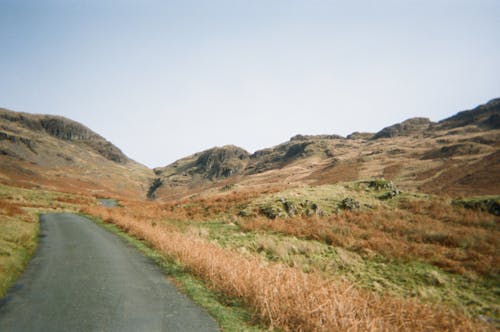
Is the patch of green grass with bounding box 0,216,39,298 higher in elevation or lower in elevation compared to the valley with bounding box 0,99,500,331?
higher

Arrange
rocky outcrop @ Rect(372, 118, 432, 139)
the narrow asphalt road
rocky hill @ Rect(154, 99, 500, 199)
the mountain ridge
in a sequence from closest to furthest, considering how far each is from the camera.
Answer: the narrow asphalt road → rocky hill @ Rect(154, 99, 500, 199) → the mountain ridge → rocky outcrop @ Rect(372, 118, 432, 139)

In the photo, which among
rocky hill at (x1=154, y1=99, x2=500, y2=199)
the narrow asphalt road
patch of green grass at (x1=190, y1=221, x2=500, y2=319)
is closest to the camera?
the narrow asphalt road

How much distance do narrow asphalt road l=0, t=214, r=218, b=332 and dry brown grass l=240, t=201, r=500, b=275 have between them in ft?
35.5

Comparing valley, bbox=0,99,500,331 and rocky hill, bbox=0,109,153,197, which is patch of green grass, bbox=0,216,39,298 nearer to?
valley, bbox=0,99,500,331

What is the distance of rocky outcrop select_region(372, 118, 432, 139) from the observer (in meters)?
151

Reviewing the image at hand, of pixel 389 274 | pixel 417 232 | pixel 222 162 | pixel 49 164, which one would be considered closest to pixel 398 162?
pixel 417 232

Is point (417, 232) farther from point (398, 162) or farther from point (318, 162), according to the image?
point (318, 162)

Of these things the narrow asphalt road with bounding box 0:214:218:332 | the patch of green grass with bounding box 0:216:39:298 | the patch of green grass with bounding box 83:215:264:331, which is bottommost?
the patch of green grass with bounding box 83:215:264:331

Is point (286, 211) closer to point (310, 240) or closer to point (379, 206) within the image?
point (310, 240)

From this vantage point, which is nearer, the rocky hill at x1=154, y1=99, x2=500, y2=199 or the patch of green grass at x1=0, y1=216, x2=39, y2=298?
the patch of green grass at x1=0, y1=216, x2=39, y2=298

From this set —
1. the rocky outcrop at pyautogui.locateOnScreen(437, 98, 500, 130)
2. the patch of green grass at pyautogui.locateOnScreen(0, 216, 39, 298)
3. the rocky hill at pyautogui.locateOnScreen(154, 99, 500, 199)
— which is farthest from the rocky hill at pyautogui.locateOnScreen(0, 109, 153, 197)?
the rocky outcrop at pyautogui.locateOnScreen(437, 98, 500, 130)

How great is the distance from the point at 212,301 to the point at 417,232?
47.9 ft

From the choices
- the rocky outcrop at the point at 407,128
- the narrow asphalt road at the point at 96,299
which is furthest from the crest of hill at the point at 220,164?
the narrow asphalt road at the point at 96,299

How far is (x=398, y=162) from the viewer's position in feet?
211
